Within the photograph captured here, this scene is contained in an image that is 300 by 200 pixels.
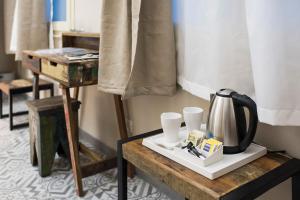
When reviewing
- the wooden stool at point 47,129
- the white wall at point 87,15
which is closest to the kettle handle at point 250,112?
the wooden stool at point 47,129

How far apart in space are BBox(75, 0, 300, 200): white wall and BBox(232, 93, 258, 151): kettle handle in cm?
22

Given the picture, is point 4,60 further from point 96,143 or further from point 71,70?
point 71,70

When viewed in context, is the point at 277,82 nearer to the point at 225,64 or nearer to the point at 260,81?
the point at 260,81

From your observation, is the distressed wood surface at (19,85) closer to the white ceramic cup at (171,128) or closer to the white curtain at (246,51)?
the white curtain at (246,51)

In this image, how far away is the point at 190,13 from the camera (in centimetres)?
138

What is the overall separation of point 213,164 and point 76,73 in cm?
95

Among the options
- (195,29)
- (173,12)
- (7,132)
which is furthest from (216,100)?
(7,132)

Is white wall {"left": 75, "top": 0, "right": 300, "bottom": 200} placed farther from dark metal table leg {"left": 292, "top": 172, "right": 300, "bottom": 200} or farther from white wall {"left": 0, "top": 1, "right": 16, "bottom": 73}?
white wall {"left": 0, "top": 1, "right": 16, "bottom": 73}

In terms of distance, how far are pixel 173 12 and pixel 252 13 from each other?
56cm

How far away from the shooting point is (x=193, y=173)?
97 cm

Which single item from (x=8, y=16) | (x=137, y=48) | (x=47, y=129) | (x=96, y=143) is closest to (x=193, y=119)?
(x=137, y=48)

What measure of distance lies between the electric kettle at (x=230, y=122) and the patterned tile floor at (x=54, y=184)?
898mm

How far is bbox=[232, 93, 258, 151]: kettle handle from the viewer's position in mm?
1018

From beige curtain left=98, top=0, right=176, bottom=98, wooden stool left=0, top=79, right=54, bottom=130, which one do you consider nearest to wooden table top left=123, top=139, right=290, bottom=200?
beige curtain left=98, top=0, right=176, bottom=98
